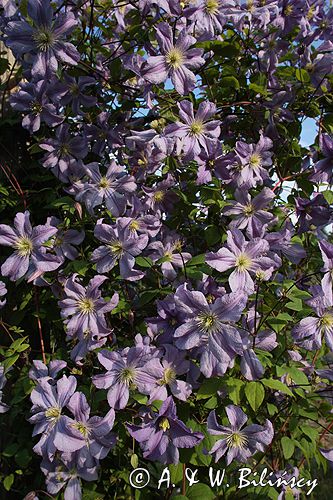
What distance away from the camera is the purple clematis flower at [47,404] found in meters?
1.22

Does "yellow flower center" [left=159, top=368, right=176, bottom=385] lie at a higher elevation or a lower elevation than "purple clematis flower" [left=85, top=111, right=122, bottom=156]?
lower

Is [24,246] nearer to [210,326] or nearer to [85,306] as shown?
[85,306]

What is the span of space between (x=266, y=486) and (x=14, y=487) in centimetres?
76

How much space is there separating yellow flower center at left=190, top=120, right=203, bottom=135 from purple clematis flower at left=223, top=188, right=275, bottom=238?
179 millimetres

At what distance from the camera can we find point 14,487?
5.51ft

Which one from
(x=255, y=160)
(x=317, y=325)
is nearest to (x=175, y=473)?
(x=317, y=325)

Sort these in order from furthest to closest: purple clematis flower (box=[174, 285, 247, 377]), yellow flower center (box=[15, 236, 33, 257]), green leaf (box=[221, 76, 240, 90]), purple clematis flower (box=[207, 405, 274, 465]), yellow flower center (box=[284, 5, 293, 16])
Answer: yellow flower center (box=[284, 5, 293, 16]) → green leaf (box=[221, 76, 240, 90]) → yellow flower center (box=[15, 236, 33, 257]) → purple clematis flower (box=[207, 405, 274, 465]) → purple clematis flower (box=[174, 285, 247, 377])

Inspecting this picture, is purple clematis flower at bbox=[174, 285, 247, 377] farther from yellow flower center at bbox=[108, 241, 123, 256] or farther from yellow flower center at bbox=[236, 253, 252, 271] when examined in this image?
yellow flower center at bbox=[108, 241, 123, 256]

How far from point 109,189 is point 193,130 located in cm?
26

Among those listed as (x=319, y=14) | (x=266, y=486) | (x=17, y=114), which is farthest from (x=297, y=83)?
(x=266, y=486)

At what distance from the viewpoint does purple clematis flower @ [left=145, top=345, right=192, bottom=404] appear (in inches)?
48.3

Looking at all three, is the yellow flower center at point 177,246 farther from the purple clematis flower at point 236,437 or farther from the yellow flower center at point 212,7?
the yellow flower center at point 212,7

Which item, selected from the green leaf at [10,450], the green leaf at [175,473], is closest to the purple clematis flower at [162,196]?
the green leaf at [175,473]

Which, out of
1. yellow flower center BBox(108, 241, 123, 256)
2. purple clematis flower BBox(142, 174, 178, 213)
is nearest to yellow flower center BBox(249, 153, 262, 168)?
purple clematis flower BBox(142, 174, 178, 213)
